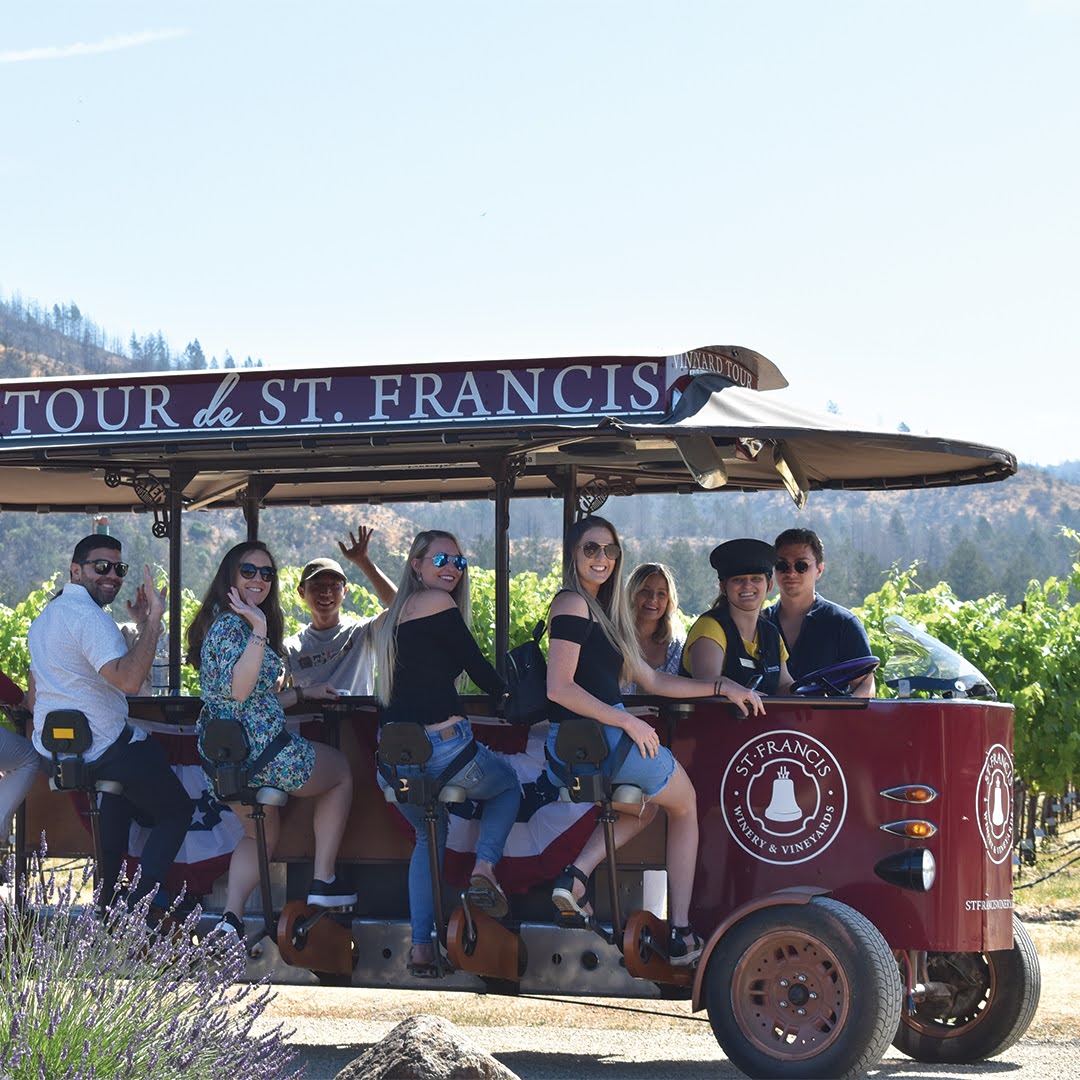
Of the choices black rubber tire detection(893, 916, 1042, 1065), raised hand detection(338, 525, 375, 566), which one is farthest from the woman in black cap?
raised hand detection(338, 525, 375, 566)

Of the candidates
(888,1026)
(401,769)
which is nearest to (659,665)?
(401,769)

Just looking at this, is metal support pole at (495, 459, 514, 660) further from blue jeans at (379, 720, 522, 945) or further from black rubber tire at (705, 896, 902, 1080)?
black rubber tire at (705, 896, 902, 1080)

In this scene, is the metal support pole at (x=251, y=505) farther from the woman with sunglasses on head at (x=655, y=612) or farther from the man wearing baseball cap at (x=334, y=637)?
the woman with sunglasses on head at (x=655, y=612)

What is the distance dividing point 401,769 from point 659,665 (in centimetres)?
153

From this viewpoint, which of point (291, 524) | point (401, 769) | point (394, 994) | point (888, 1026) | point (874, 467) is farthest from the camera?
point (291, 524)

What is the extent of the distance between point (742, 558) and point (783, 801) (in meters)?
0.97

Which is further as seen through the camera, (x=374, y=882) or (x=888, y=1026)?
(x=374, y=882)

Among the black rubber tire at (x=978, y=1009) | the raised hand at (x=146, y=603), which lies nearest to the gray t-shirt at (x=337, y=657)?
the raised hand at (x=146, y=603)

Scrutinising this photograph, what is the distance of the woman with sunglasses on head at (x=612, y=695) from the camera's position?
670 centimetres

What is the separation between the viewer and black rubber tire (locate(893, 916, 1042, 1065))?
7613mm

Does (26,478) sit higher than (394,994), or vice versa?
(26,478)

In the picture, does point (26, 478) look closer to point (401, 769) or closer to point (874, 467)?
point (401, 769)

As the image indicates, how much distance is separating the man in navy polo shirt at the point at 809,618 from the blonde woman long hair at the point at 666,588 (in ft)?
1.71

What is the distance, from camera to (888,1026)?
21.4 feet
